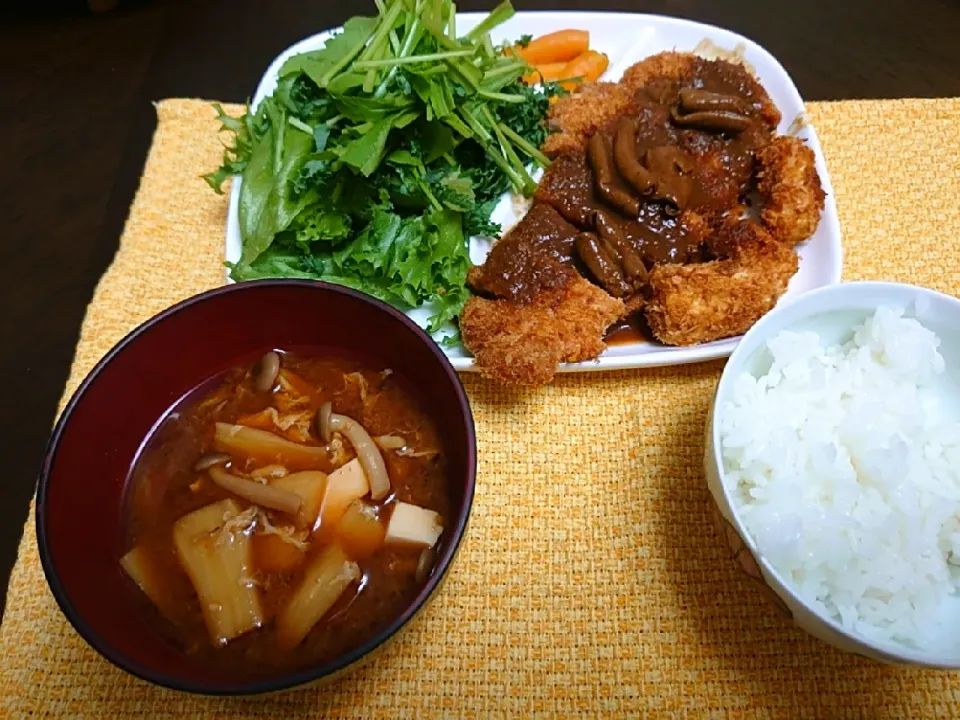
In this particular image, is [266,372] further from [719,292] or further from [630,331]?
[719,292]

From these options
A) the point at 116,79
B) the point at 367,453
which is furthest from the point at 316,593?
the point at 116,79

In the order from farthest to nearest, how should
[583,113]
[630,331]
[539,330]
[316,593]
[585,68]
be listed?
[585,68] < [583,113] < [630,331] < [539,330] < [316,593]

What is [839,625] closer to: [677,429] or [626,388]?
[677,429]

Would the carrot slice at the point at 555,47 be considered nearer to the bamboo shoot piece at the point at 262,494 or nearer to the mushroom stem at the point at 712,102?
the mushroom stem at the point at 712,102

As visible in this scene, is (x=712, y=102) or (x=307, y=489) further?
(x=712, y=102)

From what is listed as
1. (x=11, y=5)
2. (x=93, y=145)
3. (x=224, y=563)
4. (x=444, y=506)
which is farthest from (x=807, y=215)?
(x=11, y=5)

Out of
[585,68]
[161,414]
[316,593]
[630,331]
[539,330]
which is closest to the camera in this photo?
[316,593]

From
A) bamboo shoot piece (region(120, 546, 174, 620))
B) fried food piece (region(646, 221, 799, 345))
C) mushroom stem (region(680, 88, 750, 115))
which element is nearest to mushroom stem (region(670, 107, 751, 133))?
mushroom stem (region(680, 88, 750, 115))

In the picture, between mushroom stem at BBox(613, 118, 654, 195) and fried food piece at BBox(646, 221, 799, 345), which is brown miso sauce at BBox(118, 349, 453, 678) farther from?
mushroom stem at BBox(613, 118, 654, 195)
